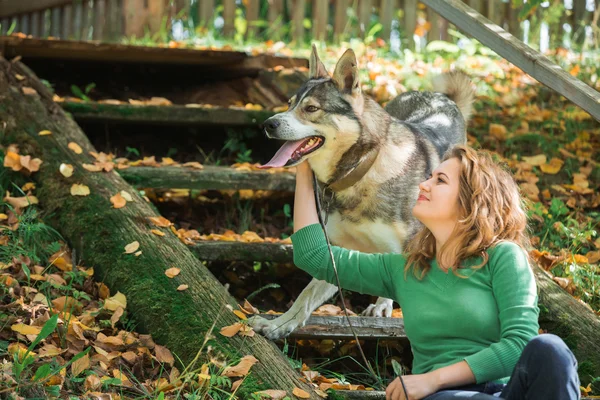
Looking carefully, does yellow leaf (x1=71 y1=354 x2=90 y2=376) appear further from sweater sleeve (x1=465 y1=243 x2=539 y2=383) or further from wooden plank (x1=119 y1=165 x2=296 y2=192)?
wooden plank (x1=119 y1=165 x2=296 y2=192)

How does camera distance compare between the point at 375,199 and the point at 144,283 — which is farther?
the point at 375,199

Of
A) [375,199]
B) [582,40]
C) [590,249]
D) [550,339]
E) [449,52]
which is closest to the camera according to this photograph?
[550,339]

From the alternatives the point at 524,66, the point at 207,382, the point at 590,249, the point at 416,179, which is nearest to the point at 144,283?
the point at 207,382

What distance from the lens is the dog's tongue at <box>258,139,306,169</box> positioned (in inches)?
122

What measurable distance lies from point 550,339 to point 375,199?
4.73 ft

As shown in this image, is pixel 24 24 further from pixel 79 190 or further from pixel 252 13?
pixel 79 190

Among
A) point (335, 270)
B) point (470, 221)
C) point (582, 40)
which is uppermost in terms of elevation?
point (470, 221)

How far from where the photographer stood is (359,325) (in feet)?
10.8

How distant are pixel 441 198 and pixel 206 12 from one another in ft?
20.0

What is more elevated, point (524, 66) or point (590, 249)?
point (524, 66)

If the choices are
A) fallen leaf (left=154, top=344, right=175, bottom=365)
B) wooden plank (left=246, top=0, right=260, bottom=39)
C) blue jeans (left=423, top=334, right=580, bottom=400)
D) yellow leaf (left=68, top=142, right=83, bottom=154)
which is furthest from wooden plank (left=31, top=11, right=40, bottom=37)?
blue jeans (left=423, top=334, right=580, bottom=400)

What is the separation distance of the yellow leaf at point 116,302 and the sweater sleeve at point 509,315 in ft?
4.96

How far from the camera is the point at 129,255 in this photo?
11.2 feet

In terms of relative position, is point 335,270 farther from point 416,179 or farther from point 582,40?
point 582,40
